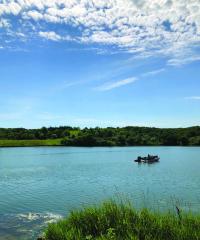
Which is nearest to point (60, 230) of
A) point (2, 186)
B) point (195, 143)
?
point (2, 186)

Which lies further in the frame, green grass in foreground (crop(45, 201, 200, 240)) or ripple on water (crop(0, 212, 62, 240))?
ripple on water (crop(0, 212, 62, 240))

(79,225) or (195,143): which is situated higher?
(195,143)

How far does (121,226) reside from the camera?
1688 cm

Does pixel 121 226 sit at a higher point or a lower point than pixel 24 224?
higher

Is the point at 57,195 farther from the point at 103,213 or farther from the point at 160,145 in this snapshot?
the point at 160,145

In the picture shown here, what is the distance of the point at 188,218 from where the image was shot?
1711cm

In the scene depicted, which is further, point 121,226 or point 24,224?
point 24,224

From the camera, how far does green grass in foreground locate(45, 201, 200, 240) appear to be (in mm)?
15461

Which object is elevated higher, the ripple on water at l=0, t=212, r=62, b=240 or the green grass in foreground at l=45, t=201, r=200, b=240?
the green grass in foreground at l=45, t=201, r=200, b=240

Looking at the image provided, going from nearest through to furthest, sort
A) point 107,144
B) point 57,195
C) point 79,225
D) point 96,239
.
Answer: point 96,239, point 79,225, point 57,195, point 107,144

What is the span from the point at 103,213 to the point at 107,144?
17884cm

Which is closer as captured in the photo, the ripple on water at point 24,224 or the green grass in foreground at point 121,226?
the green grass in foreground at point 121,226

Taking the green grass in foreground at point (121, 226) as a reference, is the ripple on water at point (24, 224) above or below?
below

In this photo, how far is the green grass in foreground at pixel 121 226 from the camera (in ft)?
50.7
